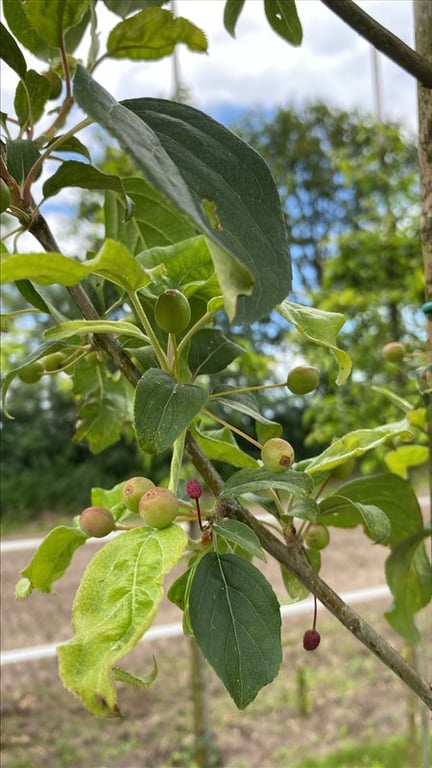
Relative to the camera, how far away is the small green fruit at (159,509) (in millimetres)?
317

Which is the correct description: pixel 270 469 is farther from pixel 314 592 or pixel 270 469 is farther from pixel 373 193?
pixel 373 193

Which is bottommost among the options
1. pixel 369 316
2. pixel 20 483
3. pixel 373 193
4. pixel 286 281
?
pixel 20 483

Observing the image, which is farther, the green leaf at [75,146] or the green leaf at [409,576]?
the green leaf at [409,576]

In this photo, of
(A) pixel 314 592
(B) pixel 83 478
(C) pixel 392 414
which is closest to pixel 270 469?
(A) pixel 314 592

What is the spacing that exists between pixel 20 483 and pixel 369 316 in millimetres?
1100

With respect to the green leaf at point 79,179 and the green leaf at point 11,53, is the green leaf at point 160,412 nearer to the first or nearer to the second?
the green leaf at point 79,179

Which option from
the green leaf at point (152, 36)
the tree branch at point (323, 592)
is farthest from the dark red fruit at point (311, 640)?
the green leaf at point (152, 36)

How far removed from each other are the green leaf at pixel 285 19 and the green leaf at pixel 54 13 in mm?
202

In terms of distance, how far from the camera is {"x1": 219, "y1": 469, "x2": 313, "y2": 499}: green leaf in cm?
35

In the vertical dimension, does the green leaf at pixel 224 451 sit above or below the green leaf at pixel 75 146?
below

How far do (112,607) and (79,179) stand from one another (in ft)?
0.72

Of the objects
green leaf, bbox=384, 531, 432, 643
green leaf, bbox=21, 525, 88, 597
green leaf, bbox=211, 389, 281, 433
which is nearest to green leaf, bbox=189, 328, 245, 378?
green leaf, bbox=211, 389, 281, 433

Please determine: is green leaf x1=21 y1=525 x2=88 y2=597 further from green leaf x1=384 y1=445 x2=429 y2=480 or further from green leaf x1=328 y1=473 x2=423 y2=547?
green leaf x1=384 y1=445 x2=429 y2=480

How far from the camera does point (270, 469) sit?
37 centimetres
